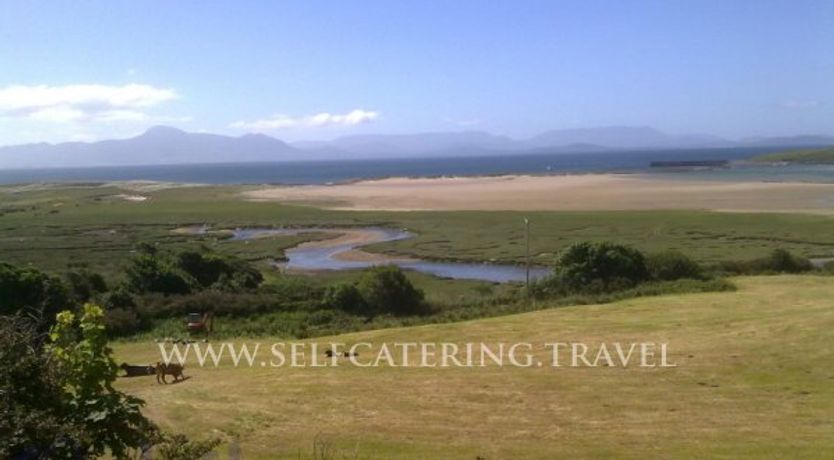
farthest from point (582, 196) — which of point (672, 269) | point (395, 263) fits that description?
point (672, 269)

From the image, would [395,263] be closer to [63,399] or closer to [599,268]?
[599,268]

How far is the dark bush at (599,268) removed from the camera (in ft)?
109

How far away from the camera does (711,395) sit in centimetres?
1559

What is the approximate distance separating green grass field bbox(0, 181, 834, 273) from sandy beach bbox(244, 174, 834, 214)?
257 inches

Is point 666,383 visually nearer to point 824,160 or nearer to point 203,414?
point 203,414

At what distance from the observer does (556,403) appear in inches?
601

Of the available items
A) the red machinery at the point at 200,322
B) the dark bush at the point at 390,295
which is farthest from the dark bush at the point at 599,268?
the red machinery at the point at 200,322

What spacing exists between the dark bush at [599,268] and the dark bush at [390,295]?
20.6ft

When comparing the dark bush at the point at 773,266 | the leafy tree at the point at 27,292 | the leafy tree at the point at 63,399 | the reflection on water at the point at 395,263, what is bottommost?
the reflection on water at the point at 395,263

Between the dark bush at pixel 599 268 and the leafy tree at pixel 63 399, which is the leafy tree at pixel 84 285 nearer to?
the dark bush at pixel 599 268

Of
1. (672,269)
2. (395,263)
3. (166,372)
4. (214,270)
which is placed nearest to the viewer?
(166,372)

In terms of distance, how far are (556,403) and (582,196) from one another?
253 feet

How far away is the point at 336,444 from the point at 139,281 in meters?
24.9

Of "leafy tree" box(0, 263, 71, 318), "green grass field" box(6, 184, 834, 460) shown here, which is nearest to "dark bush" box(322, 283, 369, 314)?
"green grass field" box(6, 184, 834, 460)
